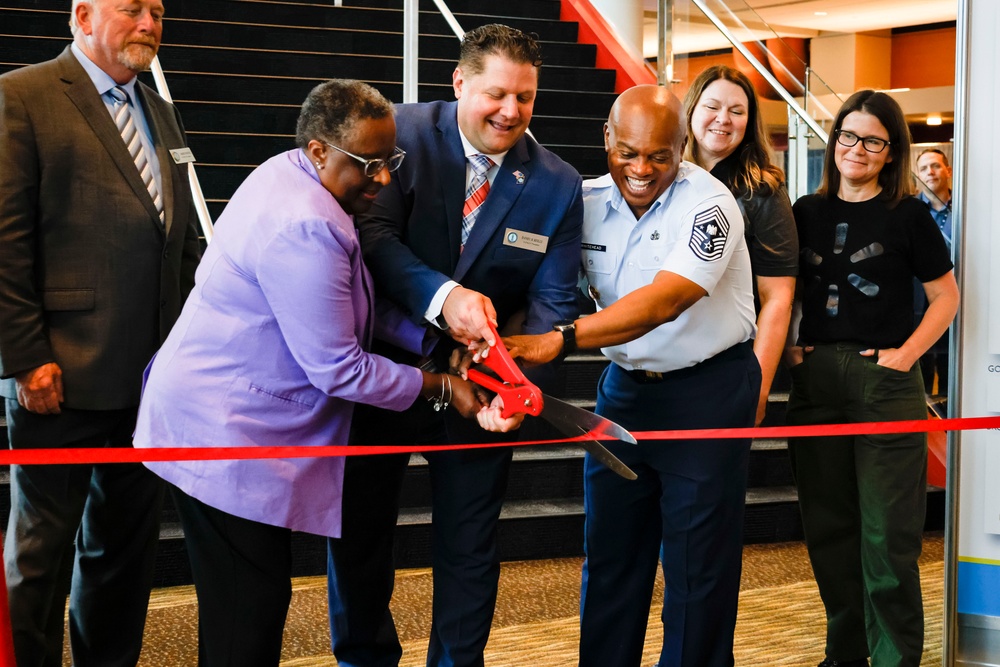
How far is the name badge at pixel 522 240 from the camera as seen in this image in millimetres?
2410

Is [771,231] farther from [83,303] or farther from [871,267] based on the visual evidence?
[83,303]

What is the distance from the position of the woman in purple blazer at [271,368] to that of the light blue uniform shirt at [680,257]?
1.99 ft

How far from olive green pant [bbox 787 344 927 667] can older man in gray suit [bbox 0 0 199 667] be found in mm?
1677

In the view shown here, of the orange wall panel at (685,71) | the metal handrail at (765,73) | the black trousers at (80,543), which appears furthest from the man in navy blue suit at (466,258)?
the orange wall panel at (685,71)

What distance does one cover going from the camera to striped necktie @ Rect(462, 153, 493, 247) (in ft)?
8.00

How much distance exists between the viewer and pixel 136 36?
260cm

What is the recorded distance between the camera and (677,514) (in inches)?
101

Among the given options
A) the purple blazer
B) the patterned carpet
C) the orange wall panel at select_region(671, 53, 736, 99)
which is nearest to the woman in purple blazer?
the purple blazer

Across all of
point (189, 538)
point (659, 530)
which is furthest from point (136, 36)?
point (659, 530)

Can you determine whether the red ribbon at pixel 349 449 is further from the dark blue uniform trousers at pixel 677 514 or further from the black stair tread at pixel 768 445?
the black stair tread at pixel 768 445

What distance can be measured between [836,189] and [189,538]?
1.88 meters

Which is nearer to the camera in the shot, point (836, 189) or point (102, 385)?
point (102, 385)

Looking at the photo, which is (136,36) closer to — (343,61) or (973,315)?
(973,315)

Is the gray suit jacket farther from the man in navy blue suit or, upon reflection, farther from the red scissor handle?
the red scissor handle
